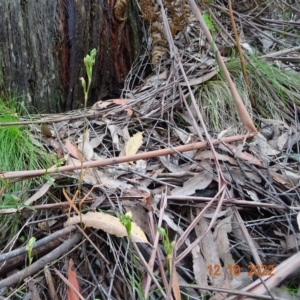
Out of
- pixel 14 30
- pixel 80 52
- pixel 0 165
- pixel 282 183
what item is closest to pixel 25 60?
pixel 14 30

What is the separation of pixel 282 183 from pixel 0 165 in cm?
89

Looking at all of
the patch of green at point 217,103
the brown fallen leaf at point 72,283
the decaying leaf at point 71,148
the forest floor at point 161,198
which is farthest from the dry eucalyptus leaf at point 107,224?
the patch of green at point 217,103

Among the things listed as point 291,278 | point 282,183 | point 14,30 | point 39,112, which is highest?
point 14,30

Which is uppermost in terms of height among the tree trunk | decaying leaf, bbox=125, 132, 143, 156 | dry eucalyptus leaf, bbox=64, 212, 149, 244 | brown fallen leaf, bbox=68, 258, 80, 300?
the tree trunk

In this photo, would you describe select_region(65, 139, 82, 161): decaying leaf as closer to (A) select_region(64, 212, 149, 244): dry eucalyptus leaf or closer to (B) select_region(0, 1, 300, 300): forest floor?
(B) select_region(0, 1, 300, 300): forest floor

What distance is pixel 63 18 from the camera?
162cm

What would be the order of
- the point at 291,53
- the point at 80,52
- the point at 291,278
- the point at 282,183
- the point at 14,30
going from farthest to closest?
the point at 291,53 < the point at 80,52 < the point at 14,30 < the point at 282,183 < the point at 291,278

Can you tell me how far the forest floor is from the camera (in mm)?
1043

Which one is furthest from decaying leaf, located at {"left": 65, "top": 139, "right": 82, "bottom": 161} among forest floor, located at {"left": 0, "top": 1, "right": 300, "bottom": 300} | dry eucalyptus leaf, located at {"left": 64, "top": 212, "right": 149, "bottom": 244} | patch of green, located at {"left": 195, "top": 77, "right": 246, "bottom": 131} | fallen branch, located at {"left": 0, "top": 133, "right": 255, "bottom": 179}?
patch of green, located at {"left": 195, "top": 77, "right": 246, "bottom": 131}

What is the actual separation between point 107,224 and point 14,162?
1.50 feet

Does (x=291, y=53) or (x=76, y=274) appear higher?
(x=291, y=53)

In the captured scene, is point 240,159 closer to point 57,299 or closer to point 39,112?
point 57,299
